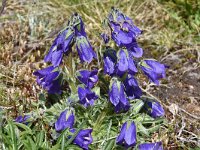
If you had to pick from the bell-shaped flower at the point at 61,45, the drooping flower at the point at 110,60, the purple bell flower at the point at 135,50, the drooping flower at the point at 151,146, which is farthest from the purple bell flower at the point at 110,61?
the drooping flower at the point at 151,146

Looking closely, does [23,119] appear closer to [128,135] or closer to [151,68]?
[128,135]

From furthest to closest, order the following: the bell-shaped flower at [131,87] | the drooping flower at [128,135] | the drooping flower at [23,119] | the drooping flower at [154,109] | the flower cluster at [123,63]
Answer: the drooping flower at [154,109], the drooping flower at [23,119], the bell-shaped flower at [131,87], the drooping flower at [128,135], the flower cluster at [123,63]

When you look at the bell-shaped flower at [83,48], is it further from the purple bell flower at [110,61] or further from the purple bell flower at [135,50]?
the purple bell flower at [135,50]

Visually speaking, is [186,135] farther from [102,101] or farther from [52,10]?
[52,10]

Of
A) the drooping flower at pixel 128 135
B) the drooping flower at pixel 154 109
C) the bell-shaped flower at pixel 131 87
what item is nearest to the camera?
the drooping flower at pixel 128 135

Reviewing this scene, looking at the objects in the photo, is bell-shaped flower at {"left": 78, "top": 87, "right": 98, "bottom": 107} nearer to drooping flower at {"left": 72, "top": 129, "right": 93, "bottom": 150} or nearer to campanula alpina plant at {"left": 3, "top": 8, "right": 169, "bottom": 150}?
campanula alpina plant at {"left": 3, "top": 8, "right": 169, "bottom": 150}

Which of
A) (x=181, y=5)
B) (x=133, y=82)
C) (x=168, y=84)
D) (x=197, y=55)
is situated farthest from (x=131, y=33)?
(x=181, y=5)

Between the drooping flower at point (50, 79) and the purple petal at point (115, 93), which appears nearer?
the purple petal at point (115, 93)

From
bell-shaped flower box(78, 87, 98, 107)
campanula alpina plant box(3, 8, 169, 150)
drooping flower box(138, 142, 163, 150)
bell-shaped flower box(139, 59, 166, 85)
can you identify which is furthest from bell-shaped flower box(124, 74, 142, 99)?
drooping flower box(138, 142, 163, 150)
